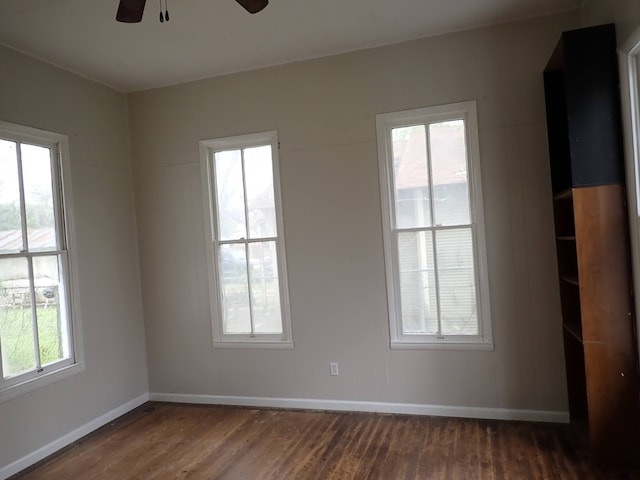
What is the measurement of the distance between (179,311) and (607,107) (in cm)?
364

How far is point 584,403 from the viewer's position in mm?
3188

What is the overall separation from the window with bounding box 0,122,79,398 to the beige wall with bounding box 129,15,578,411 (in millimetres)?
834

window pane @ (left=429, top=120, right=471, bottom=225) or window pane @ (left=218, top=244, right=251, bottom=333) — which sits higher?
window pane @ (left=429, top=120, right=471, bottom=225)

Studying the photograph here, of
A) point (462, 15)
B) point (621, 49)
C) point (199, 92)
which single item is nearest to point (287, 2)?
point (462, 15)

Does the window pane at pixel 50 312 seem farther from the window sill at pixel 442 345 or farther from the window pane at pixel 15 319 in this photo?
the window sill at pixel 442 345

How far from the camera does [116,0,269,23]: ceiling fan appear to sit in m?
2.13

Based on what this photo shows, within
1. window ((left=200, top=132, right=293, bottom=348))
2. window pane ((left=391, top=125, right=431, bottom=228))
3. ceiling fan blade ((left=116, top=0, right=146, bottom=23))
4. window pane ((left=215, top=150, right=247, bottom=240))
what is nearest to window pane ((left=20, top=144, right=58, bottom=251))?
window ((left=200, top=132, right=293, bottom=348))

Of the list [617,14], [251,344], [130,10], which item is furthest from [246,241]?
[617,14]

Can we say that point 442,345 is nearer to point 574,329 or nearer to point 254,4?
point 574,329

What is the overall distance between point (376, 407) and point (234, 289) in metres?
1.58

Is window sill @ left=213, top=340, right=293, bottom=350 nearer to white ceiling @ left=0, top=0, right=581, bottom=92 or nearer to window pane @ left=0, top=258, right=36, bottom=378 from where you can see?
window pane @ left=0, top=258, right=36, bottom=378

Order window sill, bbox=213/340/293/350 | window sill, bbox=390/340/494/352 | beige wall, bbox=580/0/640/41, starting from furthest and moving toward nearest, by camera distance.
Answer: window sill, bbox=213/340/293/350 < window sill, bbox=390/340/494/352 < beige wall, bbox=580/0/640/41

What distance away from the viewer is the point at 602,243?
2625mm

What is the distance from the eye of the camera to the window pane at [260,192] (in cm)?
399
